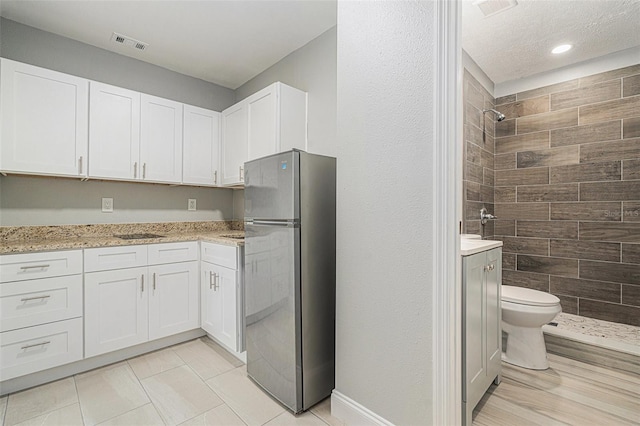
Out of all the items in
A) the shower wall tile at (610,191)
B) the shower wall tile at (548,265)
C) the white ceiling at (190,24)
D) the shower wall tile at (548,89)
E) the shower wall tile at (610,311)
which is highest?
the white ceiling at (190,24)

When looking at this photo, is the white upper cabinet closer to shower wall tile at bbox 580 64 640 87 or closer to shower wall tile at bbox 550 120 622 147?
shower wall tile at bbox 550 120 622 147

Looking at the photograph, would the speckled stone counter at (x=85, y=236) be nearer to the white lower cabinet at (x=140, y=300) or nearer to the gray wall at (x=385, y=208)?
the white lower cabinet at (x=140, y=300)

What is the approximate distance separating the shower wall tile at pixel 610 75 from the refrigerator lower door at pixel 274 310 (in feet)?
10.5

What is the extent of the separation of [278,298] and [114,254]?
1.38 meters

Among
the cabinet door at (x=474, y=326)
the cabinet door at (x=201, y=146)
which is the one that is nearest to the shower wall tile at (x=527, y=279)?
the cabinet door at (x=474, y=326)

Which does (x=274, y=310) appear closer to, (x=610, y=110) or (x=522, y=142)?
(x=522, y=142)

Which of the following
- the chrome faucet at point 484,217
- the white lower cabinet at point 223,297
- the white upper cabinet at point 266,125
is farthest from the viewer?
the chrome faucet at point 484,217

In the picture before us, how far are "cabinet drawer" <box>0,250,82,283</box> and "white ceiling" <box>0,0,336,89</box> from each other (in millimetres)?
1733

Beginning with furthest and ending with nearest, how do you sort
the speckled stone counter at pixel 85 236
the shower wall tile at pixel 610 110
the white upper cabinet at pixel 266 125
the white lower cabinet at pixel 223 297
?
the shower wall tile at pixel 610 110, the white upper cabinet at pixel 266 125, the white lower cabinet at pixel 223 297, the speckled stone counter at pixel 85 236

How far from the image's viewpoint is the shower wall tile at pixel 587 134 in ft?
8.83

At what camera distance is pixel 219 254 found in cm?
239

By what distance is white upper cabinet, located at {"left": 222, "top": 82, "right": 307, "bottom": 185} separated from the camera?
2.50 metres

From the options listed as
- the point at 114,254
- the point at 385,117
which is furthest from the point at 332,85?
the point at 114,254

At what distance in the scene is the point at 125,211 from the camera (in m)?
2.78
